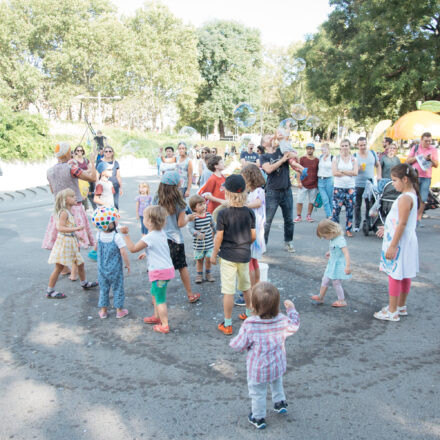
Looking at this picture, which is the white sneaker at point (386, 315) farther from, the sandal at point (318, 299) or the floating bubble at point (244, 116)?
the floating bubble at point (244, 116)

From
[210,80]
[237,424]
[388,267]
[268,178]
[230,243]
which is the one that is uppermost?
[210,80]

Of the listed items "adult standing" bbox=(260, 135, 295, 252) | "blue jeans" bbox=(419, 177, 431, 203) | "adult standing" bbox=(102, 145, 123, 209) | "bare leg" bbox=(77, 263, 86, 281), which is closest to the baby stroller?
"blue jeans" bbox=(419, 177, 431, 203)

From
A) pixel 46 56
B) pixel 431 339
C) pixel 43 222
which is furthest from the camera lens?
pixel 46 56

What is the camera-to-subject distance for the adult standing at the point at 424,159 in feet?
28.1

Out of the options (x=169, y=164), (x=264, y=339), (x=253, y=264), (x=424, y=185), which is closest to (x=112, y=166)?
(x=169, y=164)

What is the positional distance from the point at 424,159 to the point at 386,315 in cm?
519

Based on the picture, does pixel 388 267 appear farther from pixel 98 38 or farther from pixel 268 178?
pixel 98 38

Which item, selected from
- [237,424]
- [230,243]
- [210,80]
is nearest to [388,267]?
[230,243]

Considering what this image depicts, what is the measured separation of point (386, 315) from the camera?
15.6 ft

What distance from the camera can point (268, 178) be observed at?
23.5 ft

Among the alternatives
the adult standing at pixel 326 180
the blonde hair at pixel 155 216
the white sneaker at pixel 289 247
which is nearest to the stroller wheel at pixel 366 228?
the adult standing at pixel 326 180

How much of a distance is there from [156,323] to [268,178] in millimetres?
3465

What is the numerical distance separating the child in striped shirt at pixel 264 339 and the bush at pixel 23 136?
18325mm

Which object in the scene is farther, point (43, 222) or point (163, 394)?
point (43, 222)
